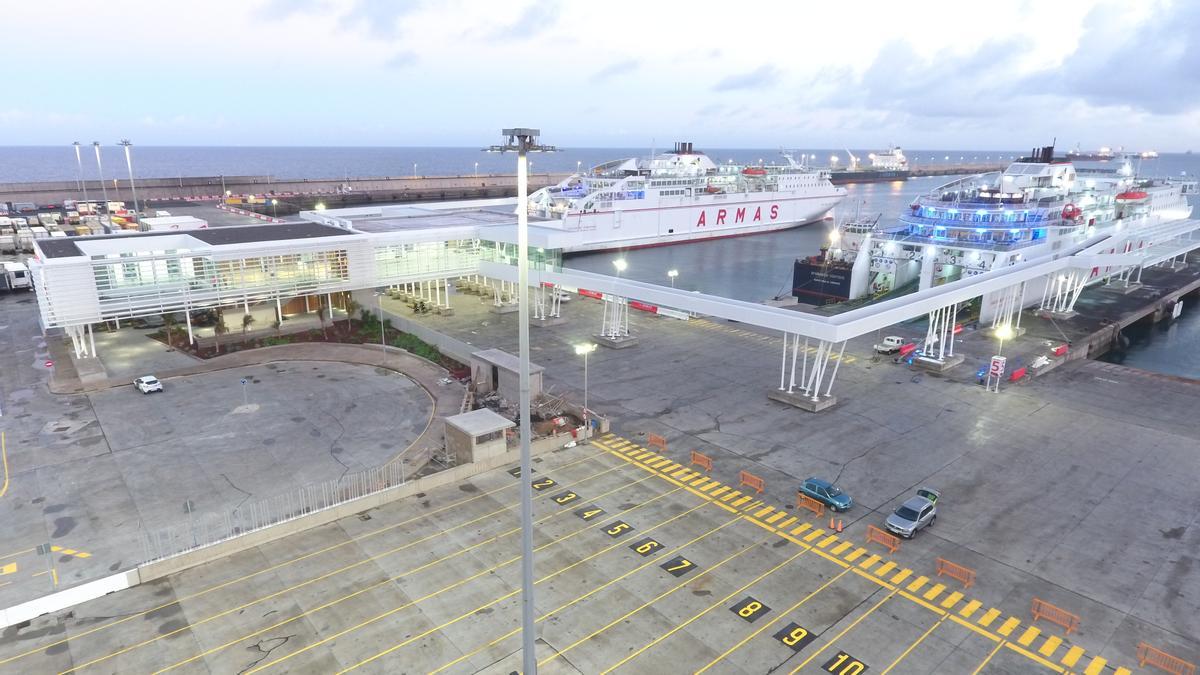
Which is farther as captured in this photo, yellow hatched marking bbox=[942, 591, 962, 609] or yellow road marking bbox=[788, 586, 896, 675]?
yellow hatched marking bbox=[942, 591, 962, 609]

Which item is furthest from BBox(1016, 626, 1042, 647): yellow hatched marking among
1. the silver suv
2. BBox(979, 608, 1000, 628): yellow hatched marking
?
the silver suv

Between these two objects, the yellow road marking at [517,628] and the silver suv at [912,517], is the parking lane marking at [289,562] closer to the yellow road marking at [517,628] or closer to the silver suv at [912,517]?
the yellow road marking at [517,628]

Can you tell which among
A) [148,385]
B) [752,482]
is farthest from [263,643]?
[148,385]

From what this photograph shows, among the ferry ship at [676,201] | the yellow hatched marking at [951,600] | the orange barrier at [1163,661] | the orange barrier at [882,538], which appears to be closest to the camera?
the orange barrier at [1163,661]

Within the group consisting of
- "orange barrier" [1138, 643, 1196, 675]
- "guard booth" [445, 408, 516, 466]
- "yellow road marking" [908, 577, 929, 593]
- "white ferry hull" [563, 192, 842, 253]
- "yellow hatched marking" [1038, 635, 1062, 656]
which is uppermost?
"white ferry hull" [563, 192, 842, 253]

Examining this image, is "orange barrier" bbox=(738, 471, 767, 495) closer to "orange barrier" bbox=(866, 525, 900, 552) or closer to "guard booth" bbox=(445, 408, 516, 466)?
"orange barrier" bbox=(866, 525, 900, 552)

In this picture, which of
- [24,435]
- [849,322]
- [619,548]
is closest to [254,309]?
[24,435]

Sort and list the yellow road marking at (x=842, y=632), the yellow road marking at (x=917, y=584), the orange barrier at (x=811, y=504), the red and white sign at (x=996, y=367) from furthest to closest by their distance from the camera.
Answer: the red and white sign at (x=996, y=367)
the orange barrier at (x=811, y=504)
the yellow road marking at (x=917, y=584)
the yellow road marking at (x=842, y=632)

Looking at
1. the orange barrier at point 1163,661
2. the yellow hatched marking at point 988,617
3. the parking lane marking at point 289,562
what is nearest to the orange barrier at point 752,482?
the parking lane marking at point 289,562

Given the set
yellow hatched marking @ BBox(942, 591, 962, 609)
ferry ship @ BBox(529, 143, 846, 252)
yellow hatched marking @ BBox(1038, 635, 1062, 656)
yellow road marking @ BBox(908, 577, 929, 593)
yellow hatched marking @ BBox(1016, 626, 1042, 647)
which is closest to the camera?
yellow hatched marking @ BBox(1038, 635, 1062, 656)
